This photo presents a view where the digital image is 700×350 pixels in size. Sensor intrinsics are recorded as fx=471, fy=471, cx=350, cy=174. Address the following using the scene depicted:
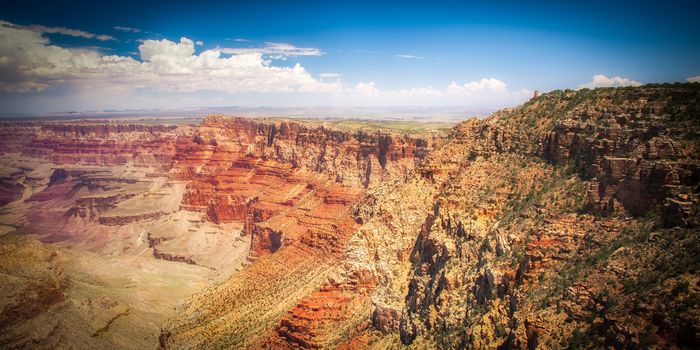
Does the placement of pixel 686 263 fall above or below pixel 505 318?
above

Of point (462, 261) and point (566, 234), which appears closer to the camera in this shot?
point (566, 234)

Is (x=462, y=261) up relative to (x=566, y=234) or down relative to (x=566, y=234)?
down

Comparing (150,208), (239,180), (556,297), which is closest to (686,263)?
(556,297)

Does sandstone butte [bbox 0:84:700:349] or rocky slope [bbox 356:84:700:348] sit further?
sandstone butte [bbox 0:84:700:349]

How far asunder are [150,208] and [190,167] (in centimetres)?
1811

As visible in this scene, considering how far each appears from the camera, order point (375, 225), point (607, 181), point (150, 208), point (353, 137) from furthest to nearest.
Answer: point (150, 208) → point (353, 137) → point (375, 225) → point (607, 181)

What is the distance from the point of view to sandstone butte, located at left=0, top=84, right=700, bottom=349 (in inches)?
1137

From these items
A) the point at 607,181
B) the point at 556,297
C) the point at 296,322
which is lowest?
the point at 296,322

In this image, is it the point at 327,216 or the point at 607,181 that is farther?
the point at 327,216

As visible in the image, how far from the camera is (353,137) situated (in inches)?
4695

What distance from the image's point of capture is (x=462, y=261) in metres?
42.2

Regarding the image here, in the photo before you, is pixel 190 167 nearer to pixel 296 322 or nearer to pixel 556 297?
pixel 296 322

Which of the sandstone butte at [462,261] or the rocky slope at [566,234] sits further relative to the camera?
the sandstone butte at [462,261]

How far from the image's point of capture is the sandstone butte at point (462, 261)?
28.9 m
